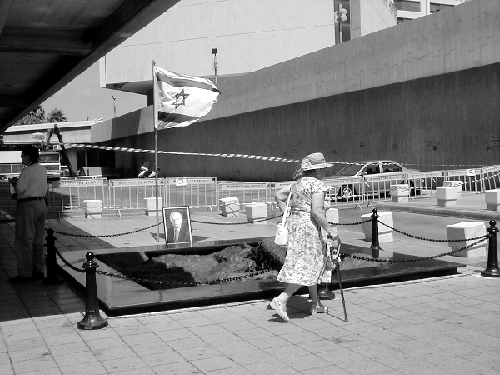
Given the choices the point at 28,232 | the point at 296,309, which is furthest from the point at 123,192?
the point at 296,309

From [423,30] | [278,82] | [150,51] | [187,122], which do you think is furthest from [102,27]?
[150,51]

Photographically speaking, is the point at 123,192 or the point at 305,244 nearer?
the point at 305,244

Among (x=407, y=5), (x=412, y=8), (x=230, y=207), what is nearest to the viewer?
(x=230, y=207)

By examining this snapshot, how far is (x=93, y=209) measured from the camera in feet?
61.3

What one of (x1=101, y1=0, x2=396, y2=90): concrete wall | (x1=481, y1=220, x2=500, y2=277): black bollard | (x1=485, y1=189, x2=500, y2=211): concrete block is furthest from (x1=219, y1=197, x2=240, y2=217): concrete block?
(x1=101, y1=0, x2=396, y2=90): concrete wall

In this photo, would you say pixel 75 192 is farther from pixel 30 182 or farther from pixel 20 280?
pixel 30 182

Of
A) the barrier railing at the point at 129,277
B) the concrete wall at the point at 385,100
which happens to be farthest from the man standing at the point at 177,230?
the concrete wall at the point at 385,100

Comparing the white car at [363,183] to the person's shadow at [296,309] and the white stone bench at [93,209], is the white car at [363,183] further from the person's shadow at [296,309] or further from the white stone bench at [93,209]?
the person's shadow at [296,309]

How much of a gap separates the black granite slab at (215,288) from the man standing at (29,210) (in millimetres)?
606

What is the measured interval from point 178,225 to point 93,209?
7062 mm

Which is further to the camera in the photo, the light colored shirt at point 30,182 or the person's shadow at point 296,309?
the light colored shirt at point 30,182

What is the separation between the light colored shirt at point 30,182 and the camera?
8.92 m

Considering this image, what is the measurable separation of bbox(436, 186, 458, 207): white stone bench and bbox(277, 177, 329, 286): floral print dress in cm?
1203

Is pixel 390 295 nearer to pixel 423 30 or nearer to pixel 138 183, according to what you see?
pixel 138 183
